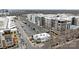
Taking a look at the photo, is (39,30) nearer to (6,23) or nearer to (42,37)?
(42,37)

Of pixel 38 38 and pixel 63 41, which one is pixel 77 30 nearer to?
pixel 63 41

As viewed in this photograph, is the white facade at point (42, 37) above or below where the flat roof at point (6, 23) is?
below

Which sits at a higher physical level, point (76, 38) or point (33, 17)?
point (33, 17)

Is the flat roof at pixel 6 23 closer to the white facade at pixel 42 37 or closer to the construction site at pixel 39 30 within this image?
the construction site at pixel 39 30

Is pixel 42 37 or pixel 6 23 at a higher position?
pixel 6 23

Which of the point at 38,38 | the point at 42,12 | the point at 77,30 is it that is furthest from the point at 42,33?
the point at 77,30

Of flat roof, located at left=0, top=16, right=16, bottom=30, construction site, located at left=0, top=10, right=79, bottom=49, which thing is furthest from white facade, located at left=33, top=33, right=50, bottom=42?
flat roof, located at left=0, top=16, right=16, bottom=30

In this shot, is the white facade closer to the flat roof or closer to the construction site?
the construction site

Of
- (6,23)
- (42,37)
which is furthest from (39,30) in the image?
(6,23)

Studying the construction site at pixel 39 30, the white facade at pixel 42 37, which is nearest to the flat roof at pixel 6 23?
the construction site at pixel 39 30

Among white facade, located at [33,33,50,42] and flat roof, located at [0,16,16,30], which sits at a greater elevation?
flat roof, located at [0,16,16,30]
